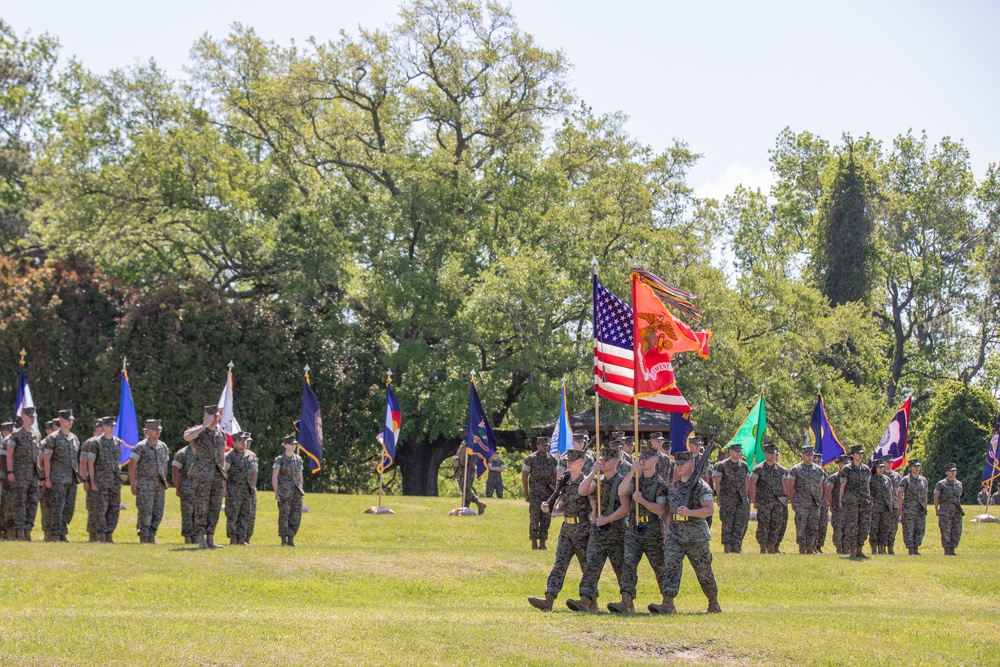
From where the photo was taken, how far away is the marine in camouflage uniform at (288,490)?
21719 millimetres

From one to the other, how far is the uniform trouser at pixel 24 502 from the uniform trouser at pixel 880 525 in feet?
52.4

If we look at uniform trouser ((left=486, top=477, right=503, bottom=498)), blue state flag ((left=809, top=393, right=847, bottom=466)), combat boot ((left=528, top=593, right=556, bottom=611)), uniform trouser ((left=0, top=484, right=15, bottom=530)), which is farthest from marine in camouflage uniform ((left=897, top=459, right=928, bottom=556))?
uniform trouser ((left=486, top=477, right=503, bottom=498))

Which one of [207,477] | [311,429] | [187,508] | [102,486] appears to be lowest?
[187,508]

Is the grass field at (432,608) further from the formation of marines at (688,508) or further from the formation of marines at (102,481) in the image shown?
the formation of marines at (102,481)

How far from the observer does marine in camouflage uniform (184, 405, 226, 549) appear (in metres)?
20.4

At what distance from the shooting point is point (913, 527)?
26.8 m

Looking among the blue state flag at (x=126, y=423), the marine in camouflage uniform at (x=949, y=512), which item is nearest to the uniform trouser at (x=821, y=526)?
the marine in camouflage uniform at (x=949, y=512)


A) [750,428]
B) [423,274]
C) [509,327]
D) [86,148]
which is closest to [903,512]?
[750,428]

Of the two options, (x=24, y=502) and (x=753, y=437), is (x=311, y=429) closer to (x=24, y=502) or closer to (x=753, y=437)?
(x=24, y=502)

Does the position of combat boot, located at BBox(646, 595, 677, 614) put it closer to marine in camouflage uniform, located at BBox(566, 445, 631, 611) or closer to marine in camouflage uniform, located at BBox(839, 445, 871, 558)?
marine in camouflage uniform, located at BBox(566, 445, 631, 611)

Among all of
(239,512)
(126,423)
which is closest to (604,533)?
(239,512)

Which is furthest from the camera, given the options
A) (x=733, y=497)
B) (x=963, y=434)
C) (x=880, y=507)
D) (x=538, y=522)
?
(x=963, y=434)

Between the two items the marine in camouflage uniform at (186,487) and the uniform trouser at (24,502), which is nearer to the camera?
the marine in camouflage uniform at (186,487)

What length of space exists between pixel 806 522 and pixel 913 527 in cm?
369
